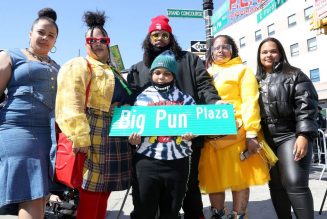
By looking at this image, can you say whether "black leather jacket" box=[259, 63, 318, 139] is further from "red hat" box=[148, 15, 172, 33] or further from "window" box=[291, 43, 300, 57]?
"window" box=[291, 43, 300, 57]

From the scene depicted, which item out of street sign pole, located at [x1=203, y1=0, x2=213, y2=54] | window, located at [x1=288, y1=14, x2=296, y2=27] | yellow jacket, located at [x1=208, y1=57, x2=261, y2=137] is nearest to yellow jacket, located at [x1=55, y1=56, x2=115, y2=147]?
yellow jacket, located at [x1=208, y1=57, x2=261, y2=137]

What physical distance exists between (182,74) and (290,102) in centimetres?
109

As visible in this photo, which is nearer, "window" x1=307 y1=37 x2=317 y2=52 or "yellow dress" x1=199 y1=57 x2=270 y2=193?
"yellow dress" x1=199 y1=57 x2=270 y2=193

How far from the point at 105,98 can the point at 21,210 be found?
1060 millimetres

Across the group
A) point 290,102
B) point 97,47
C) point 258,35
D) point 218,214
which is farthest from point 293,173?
point 258,35

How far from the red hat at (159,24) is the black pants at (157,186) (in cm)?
137

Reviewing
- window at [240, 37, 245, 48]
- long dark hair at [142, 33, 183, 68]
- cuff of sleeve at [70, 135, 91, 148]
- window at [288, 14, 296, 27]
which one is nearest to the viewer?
cuff of sleeve at [70, 135, 91, 148]

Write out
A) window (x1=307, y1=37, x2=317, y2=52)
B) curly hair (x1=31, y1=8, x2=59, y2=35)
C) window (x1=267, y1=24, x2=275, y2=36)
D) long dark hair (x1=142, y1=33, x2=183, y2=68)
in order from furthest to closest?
window (x1=267, y1=24, x2=275, y2=36), window (x1=307, y1=37, x2=317, y2=52), long dark hair (x1=142, y1=33, x2=183, y2=68), curly hair (x1=31, y1=8, x2=59, y2=35)

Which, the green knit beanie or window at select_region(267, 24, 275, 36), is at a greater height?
window at select_region(267, 24, 275, 36)

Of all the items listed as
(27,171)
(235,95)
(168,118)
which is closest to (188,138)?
(168,118)

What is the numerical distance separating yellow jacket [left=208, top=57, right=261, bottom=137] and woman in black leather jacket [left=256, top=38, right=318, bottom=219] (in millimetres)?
236

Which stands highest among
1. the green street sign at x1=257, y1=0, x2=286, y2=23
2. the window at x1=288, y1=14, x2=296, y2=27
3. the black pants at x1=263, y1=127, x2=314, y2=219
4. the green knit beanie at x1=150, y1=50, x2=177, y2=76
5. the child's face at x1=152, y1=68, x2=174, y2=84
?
the window at x1=288, y1=14, x2=296, y2=27

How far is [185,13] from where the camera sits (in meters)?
7.26

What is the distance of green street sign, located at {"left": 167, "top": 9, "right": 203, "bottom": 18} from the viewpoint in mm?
7070
